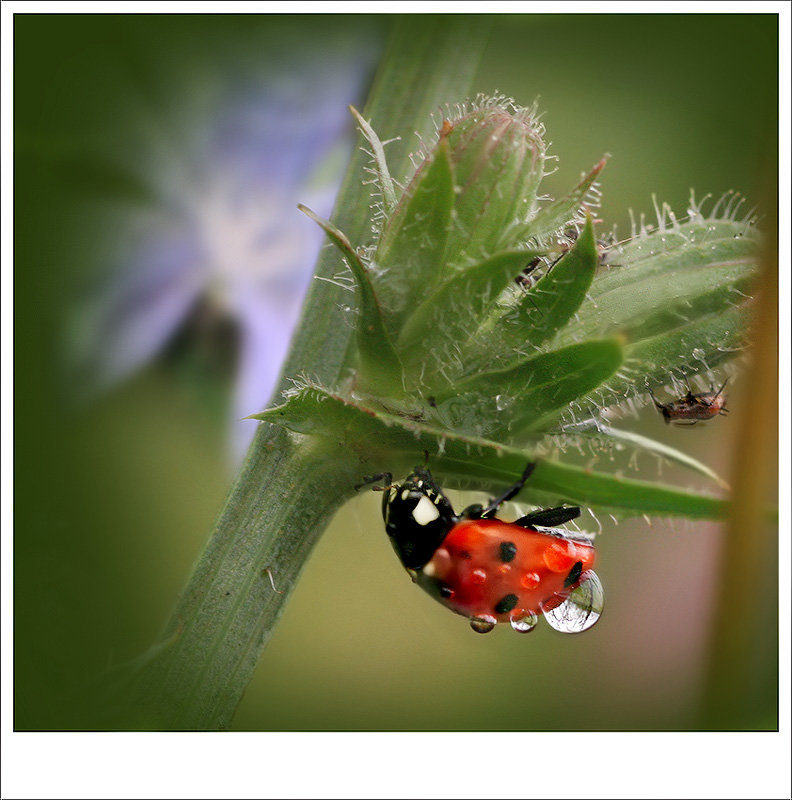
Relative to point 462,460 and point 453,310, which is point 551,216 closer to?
point 453,310

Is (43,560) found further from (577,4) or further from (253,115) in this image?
(577,4)

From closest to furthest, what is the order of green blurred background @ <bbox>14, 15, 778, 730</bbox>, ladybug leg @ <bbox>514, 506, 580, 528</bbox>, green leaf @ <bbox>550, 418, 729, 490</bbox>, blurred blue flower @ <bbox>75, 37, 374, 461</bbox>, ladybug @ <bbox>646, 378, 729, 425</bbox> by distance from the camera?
green leaf @ <bbox>550, 418, 729, 490</bbox> → ladybug leg @ <bbox>514, 506, 580, 528</bbox> → ladybug @ <bbox>646, 378, 729, 425</bbox> → green blurred background @ <bbox>14, 15, 778, 730</bbox> → blurred blue flower @ <bbox>75, 37, 374, 461</bbox>

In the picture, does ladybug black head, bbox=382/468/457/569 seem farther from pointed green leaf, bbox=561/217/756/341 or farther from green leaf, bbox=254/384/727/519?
pointed green leaf, bbox=561/217/756/341

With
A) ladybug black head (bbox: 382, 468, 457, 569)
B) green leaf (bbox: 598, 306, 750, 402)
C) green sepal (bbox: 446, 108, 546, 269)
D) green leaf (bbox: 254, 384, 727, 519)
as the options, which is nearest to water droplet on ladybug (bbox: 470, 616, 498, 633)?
ladybug black head (bbox: 382, 468, 457, 569)

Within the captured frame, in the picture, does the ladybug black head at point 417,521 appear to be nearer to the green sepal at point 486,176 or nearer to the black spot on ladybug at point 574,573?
the black spot on ladybug at point 574,573

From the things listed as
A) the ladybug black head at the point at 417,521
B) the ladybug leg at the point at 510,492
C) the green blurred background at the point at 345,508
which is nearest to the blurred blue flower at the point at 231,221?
the green blurred background at the point at 345,508
